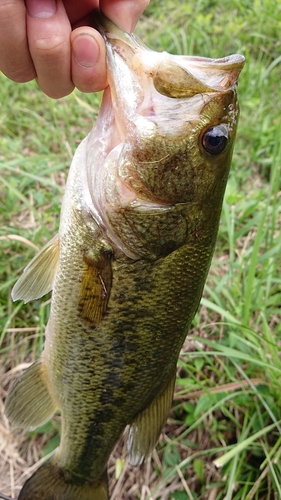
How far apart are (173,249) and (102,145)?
39cm

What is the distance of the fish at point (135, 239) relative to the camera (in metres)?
1.32

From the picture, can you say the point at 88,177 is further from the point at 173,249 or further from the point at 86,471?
the point at 86,471

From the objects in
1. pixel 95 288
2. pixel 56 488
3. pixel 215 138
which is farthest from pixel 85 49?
pixel 56 488

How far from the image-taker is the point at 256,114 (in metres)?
3.53

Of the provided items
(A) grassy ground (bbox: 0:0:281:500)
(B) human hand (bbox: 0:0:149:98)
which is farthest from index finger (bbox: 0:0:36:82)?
(A) grassy ground (bbox: 0:0:281:500)

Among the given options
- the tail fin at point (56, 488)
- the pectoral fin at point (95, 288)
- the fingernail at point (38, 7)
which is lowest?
the tail fin at point (56, 488)

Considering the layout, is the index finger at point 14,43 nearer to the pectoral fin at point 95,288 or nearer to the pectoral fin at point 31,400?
the pectoral fin at point 95,288

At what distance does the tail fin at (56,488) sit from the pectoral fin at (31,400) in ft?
0.65

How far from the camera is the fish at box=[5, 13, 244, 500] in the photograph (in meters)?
1.32

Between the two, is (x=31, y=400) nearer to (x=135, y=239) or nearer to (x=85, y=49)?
(x=135, y=239)

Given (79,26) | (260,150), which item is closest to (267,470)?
(79,26)

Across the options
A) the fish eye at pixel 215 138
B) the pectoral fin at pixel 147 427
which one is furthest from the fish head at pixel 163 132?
the pectoral fin at pixel 147 427

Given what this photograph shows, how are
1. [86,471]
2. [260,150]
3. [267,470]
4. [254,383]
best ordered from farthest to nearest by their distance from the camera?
[260,150] → [254,383] → [267,470] → [86,471]

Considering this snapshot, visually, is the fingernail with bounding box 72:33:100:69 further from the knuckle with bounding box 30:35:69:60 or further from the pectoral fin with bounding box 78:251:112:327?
the pectoral fin with bounding box 78:251:112:327
